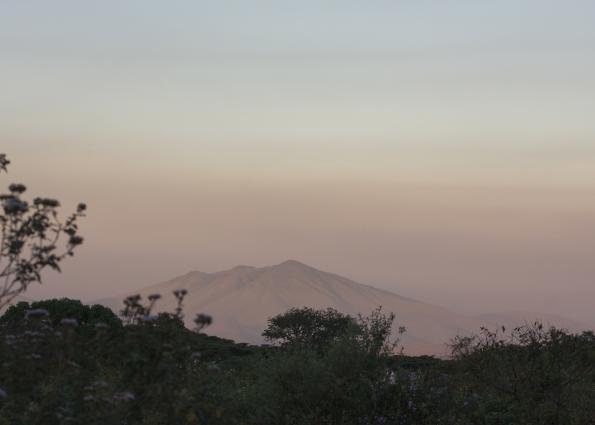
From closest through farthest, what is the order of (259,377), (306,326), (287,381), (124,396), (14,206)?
1. (14,206)
2. (124,396)
3. (287,381)
4. (259,377)
5. (306,326)

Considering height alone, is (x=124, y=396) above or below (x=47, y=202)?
below

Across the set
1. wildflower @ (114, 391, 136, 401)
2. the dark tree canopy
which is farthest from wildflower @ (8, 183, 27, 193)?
the dark tree canopy

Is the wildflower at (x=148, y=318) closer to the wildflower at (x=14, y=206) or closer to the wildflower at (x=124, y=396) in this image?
the wildflower at (x=124, y=396)

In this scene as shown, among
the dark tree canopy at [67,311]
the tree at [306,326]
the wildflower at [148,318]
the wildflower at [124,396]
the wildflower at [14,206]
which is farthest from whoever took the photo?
the tree at [306,326]

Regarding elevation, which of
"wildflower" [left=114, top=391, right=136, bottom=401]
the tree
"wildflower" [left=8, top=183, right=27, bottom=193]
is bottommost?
"wildflower" [left=114, top=391, right=136, bottom=401]

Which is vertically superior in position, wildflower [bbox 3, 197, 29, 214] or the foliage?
wildflower [bbox 3, 197, 29, 214]

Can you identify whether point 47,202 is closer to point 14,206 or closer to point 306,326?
point 14,206

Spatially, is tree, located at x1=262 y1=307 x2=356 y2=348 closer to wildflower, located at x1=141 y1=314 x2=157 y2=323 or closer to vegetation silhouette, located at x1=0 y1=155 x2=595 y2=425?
vegetation silhouette, located at x1=0 y1=155 x2=595 y2=425

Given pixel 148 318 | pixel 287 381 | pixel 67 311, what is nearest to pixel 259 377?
pixel 287 381

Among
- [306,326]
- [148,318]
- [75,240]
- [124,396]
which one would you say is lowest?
[124,396]

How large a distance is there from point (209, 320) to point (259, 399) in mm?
7102

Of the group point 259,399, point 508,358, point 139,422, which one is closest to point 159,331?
point 139,422

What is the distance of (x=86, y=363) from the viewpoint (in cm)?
1061

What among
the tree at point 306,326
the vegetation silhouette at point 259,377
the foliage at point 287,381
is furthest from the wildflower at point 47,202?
the tree at point 306,326
